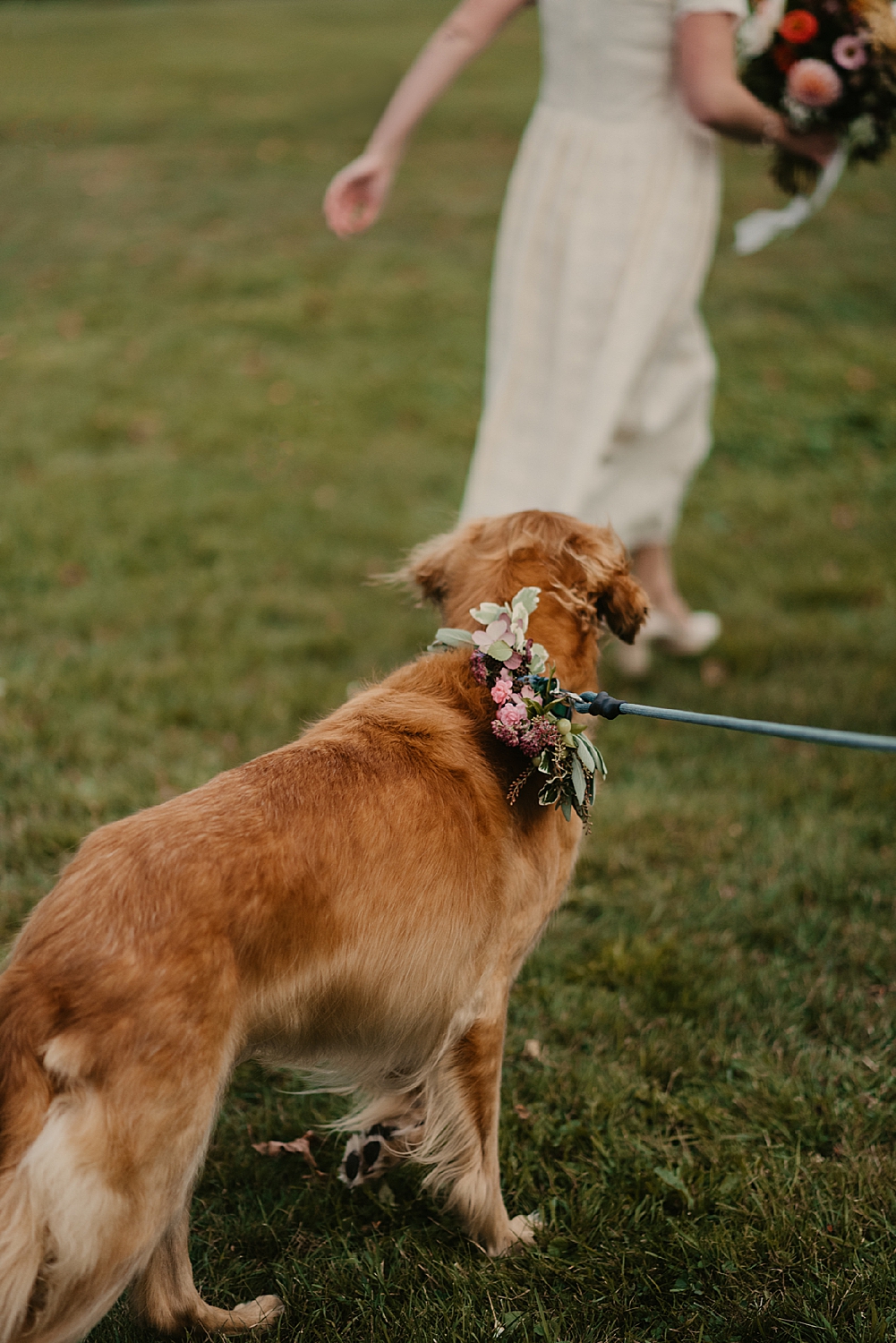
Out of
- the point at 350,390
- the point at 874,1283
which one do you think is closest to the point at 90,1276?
the point at 874,1283

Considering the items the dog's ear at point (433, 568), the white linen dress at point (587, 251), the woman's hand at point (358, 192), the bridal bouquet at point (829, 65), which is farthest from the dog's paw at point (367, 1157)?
the bridal bouquet at point (829, 65)


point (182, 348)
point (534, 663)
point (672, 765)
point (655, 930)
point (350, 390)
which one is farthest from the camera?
point (182, 348)

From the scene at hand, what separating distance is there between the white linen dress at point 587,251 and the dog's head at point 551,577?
104 cm

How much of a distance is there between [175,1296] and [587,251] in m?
3.25

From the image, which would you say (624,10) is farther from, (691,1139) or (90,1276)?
(90,1276)

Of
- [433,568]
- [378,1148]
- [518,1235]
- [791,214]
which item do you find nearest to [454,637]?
[433,568]

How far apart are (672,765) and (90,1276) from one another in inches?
127

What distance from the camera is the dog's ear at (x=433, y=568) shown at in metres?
2.75

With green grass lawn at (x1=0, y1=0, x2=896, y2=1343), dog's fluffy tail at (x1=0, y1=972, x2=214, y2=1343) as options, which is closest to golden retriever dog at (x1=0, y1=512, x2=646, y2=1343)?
dog's fluffy tail at (x1=0, y1=972, x2=214, y2=1343)

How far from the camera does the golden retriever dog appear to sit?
178 centimetres

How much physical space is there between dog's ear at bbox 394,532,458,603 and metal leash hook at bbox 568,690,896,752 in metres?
0.49

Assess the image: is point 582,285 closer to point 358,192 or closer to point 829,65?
point 358,192

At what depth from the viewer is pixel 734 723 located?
78.7 inches

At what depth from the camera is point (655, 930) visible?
3.61m
